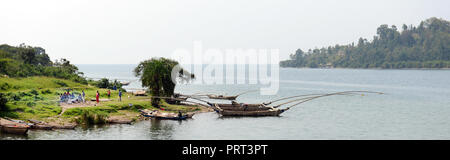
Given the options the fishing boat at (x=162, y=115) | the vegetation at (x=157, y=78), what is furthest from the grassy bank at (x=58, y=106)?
the vegetation at (x=157, y=78)

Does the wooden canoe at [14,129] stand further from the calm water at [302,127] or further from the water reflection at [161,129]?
the water reflection at [161,129]

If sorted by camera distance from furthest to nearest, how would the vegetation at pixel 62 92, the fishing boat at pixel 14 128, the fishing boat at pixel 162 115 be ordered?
the fishing boat at pixel 162 115, the vegetation at pixel 62 92, the fishing boat at pixel 14 128

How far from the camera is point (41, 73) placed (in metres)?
71.2

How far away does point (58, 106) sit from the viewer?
4866 centimetres

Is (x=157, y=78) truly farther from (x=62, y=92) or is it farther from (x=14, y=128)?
(x=14, y=128)

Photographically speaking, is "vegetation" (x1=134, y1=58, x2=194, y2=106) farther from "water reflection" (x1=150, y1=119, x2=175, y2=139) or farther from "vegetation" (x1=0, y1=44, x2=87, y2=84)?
"vegetation" (x1=0, y1=44, x2=87, y2=84)

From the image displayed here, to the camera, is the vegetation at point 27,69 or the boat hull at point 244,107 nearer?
the boat hull at point 244,107

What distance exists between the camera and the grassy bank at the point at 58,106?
4506 cm

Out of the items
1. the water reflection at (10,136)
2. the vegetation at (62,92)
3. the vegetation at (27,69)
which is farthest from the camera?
the vegetation at (27,69)

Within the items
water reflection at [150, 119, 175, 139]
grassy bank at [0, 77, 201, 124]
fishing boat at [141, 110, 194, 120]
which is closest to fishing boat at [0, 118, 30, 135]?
grassy bank at [0, 77, 201, 124]
